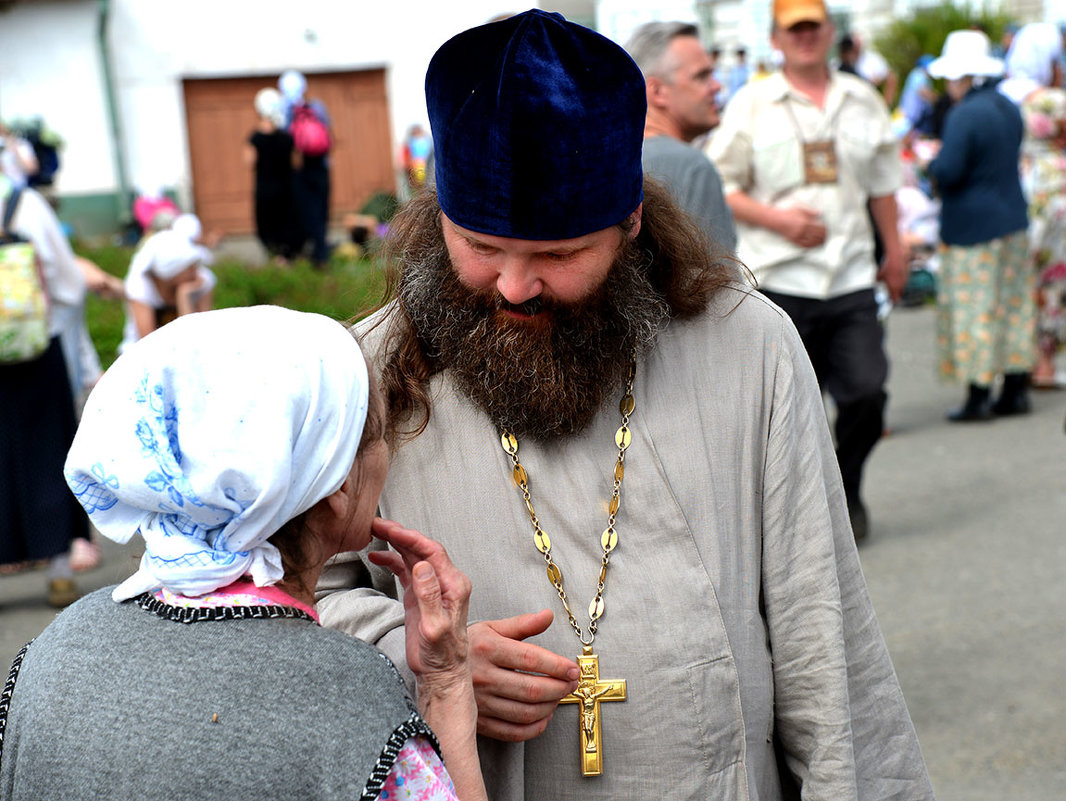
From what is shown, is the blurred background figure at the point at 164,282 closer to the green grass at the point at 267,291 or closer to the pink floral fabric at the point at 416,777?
the green grass at the point at 267,291

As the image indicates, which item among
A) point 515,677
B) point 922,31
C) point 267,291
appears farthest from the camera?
point 922,31

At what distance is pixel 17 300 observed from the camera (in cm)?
520

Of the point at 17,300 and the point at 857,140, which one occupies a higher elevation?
the point at 857,140

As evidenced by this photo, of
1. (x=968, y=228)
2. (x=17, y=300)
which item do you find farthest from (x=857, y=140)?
(x=17, y=300)

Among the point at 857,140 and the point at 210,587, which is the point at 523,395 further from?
the point at 857,140

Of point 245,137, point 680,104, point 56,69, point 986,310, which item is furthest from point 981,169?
point 56,69

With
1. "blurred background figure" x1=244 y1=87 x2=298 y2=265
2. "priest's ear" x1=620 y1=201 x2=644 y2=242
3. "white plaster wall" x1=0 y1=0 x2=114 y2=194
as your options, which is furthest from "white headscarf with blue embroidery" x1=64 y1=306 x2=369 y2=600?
"white plaster wall" x1=0 y1=0 x2=114 y2=194

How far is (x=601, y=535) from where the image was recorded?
6.99 feet

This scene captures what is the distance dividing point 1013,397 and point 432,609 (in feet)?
23.4

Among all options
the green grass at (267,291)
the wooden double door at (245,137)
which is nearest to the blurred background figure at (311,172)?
the green grass at (267,291)

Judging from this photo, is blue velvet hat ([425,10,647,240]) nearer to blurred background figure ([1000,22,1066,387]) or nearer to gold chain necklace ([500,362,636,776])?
gold chain necklace ([500,362,636,776])

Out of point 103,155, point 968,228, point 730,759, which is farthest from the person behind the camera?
point 103,155

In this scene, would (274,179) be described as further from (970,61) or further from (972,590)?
(972,590)

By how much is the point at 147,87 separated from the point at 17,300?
1651 centimetres
